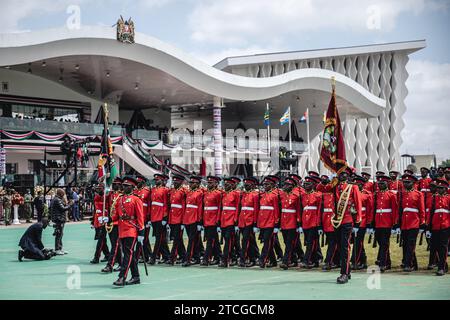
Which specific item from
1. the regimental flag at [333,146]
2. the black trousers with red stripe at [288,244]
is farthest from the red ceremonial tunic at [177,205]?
the regimental flag at [333,146]

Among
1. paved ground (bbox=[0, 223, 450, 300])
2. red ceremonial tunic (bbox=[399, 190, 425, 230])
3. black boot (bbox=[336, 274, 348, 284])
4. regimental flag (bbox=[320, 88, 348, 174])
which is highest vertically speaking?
regimental flag (bbox=[320, 88, 348, 174])

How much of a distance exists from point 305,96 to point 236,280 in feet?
116

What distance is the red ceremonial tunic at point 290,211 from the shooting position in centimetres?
1209

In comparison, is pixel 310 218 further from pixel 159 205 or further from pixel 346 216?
pixel 159 205

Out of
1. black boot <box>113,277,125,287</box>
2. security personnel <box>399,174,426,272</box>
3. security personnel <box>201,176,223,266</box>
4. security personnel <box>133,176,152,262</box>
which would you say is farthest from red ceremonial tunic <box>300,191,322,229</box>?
black boot <box>113,277,125,287</box>

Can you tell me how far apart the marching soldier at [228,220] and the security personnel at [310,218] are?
1.36 metres

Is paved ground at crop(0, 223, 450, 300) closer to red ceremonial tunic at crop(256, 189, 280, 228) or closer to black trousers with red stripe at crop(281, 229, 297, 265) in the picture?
black trousers with red stripe at crop(281, 229, 297, 265)

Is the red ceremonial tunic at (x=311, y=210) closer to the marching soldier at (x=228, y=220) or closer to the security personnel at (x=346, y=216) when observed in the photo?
the marching soldier at (x=228, y=220)

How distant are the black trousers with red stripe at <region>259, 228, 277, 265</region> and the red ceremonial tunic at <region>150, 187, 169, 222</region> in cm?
226

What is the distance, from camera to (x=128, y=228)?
1007 cm

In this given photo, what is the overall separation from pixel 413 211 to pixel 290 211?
2325 millimetres

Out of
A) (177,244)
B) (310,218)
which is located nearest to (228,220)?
(177,244)

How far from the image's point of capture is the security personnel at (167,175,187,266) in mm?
13070
